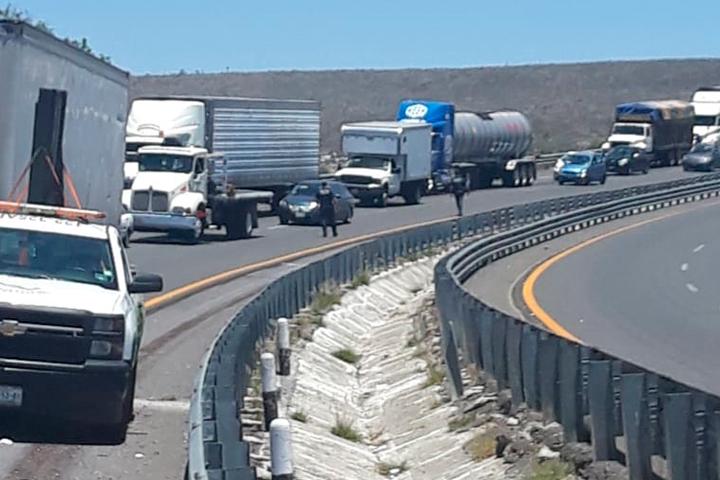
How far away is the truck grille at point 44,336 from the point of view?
13125 millimetres

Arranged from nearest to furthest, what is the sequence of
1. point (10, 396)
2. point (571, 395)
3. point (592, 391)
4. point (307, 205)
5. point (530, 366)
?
point (592, 391)
point (10, 396)
point (571, 395)
point (530, 366)
point (307, 205)

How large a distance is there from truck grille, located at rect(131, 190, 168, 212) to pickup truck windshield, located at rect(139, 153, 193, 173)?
71 cm

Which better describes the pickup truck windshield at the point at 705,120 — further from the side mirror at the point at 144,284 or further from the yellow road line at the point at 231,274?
the side mirror at the point at 144,284

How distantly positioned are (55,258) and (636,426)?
5344mm

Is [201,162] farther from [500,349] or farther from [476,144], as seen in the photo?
[476,144]

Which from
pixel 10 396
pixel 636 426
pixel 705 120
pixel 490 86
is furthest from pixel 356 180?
pixel 490 86

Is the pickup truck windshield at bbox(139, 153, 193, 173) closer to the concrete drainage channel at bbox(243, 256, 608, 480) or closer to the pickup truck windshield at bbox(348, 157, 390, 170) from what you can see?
the concrete drainage channel at bbox(243, 256, 608, 480)

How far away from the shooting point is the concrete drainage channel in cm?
1406

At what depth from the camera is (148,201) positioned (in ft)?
135

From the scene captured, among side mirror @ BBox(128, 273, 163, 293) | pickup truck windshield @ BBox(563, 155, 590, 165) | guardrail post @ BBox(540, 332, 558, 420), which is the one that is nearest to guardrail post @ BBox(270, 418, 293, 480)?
side mirror @ BBox(128, 273, 163, 293)

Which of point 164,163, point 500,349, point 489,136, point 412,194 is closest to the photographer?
point 500,349

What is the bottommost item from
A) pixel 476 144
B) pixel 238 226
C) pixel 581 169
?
pixel 238 226

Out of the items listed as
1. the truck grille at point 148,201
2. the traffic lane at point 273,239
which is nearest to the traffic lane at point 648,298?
the traffic lane at point 273,239

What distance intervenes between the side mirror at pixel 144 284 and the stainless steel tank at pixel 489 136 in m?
53.9
